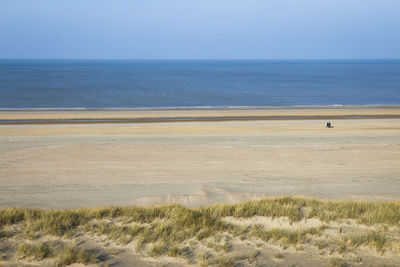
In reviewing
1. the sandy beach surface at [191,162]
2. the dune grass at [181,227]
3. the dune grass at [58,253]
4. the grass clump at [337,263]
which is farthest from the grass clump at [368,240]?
the dune grass at [58,253]

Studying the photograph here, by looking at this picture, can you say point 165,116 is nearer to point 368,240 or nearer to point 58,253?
point 58,253

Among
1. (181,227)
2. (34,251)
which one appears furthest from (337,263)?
(34,251)

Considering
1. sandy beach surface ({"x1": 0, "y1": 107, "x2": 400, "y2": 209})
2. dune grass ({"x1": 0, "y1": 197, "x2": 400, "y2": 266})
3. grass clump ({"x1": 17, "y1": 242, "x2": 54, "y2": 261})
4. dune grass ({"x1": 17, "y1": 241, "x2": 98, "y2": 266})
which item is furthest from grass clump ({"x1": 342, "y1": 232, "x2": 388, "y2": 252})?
grass clump ({"x1": 17, "y1": 242, "x2": 54, "y2": 261})

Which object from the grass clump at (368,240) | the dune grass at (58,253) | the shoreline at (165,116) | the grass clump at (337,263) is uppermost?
the shoreline at (165,116)

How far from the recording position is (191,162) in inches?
688

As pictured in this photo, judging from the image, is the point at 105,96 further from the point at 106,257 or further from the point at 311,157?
the point at 106,257

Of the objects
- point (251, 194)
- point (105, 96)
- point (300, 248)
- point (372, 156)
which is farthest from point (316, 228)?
point (105, 96)

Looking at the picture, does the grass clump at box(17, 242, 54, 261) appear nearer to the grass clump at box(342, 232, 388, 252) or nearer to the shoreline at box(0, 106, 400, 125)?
the grass clump at box(342, 232, 388, 252)

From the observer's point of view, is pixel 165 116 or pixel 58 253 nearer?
pixel 58 253

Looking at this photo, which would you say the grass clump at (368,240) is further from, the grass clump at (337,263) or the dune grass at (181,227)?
the grass clump at (337,263)

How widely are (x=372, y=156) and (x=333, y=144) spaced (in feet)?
9.55

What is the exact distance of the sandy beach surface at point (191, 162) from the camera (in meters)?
12.9

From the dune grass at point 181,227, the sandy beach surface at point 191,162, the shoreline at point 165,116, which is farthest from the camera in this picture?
the shoreline at point 165,116

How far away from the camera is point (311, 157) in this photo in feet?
60.5
